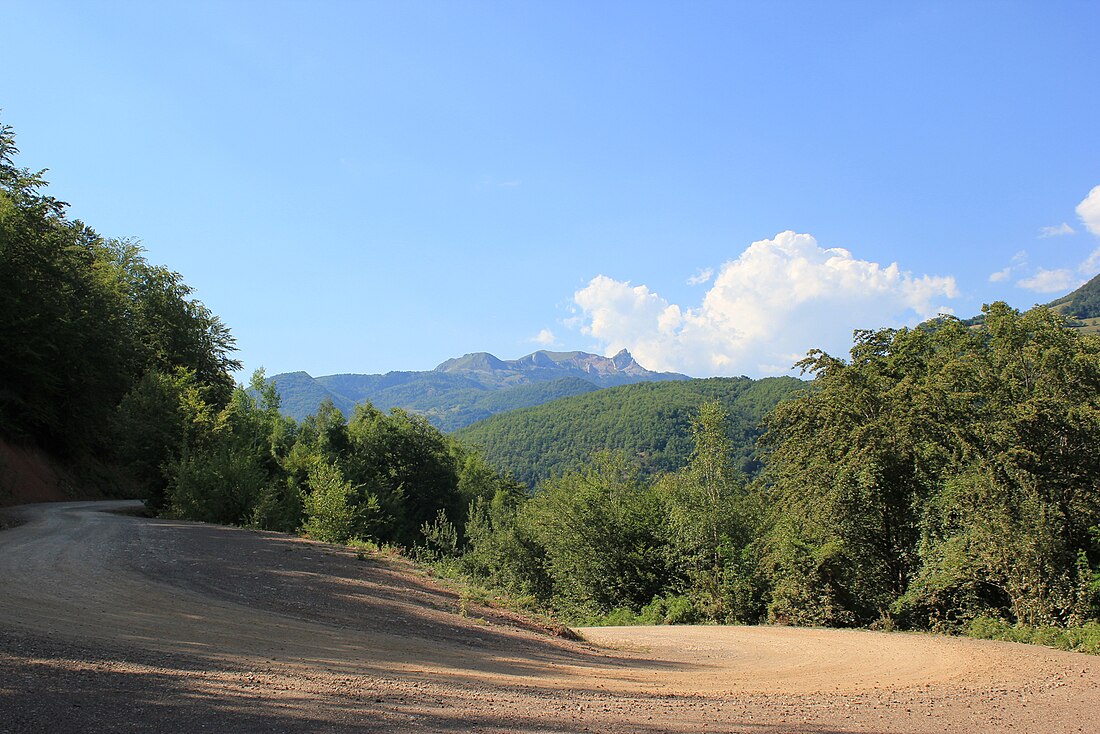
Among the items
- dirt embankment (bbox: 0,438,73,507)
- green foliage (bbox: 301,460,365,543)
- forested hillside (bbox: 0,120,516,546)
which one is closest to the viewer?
green foliage (bbox: 301,460,365,543)

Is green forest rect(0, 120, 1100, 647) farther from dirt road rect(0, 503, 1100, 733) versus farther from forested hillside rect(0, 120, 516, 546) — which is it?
dirt road rect(0, 503, 1100, 733)

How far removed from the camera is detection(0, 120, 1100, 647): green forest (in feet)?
60.8

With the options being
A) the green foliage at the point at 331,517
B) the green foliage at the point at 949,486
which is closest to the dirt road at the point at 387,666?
the green foliage at the point at 949,486

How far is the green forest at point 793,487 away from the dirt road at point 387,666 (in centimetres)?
361

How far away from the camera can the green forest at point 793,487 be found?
60.8 feet

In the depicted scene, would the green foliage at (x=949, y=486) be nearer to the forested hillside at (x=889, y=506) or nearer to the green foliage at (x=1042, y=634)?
the forested hillside at (x=889, y=506)

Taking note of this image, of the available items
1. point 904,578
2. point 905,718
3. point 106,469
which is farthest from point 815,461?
point 106,469

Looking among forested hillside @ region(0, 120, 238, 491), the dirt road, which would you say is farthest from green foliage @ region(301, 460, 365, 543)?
forested hillside @ region(0, 120, 238, 491)

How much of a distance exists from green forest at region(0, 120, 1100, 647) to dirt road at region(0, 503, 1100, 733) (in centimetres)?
361

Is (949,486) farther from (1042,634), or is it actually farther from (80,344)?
(80,344)

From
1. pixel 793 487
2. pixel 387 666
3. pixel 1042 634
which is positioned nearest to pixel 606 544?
pixel 793 487

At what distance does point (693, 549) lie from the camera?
25.8m

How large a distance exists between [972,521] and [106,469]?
5235 cm

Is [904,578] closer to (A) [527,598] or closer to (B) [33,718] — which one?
(A) [527,598]
